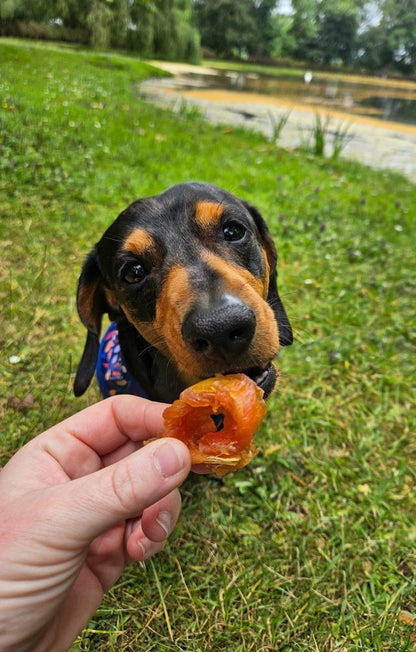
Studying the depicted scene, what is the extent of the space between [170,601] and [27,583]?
114 centimetres

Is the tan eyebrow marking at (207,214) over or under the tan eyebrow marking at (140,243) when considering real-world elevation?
over

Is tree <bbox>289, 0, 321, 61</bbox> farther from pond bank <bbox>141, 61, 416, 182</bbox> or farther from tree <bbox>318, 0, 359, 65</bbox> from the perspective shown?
pond bank <bbox>141, 61, 416, 182</bbox>

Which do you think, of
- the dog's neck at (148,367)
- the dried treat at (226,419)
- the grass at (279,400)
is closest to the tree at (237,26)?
the grass at (279,400)

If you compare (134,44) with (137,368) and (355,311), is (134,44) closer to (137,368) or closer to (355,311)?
(355,311)

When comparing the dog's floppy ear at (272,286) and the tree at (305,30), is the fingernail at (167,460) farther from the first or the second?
the tree at (305,30)

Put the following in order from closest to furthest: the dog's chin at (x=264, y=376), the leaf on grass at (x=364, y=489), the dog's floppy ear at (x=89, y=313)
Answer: the dog's chin at (x=264, y=376)
the dog's floppy ear at (x=89, y=313)
the leaf on grass at (x=364, y=489)

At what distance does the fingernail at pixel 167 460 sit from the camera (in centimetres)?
133

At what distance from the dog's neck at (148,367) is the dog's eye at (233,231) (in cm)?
79

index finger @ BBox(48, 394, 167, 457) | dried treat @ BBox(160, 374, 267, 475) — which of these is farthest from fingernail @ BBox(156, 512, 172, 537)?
dried treat @ BBox(160, 374, 267, 475)

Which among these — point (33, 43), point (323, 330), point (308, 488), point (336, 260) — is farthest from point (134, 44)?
point (308, 488)

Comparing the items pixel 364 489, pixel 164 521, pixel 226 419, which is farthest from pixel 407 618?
pixel 226 419

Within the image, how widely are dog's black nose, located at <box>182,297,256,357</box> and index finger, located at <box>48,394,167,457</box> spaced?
382 millimetres

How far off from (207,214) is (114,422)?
1.25 m

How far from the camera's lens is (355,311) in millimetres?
4496
